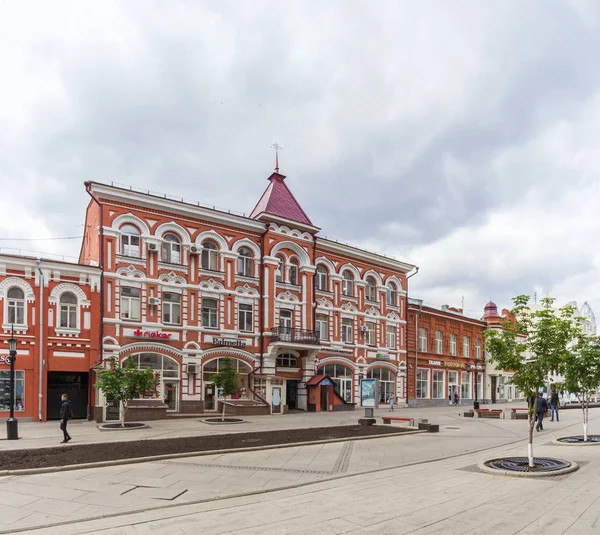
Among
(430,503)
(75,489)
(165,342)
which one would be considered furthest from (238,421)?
(430,503)

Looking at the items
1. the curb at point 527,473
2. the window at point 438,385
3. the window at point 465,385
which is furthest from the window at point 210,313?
the window at point 465,385

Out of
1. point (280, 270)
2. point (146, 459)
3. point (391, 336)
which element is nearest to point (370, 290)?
point (391, 336)

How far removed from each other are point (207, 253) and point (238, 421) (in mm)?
11001

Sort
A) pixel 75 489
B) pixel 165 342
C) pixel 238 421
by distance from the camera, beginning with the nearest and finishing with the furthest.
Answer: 1. pixel 75 489
2. pixel 238 421
3. pixel 165 342

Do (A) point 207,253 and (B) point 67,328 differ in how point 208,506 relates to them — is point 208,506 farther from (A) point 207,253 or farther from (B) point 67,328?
(A) point 207,253

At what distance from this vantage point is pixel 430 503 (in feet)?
30.8

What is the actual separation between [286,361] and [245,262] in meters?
7.27

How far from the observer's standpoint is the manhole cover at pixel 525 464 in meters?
12.1

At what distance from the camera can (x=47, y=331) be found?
26.5 meters

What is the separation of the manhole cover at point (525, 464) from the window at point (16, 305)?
22.6 meters

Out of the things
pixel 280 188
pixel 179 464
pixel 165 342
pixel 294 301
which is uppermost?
pixel 280 188

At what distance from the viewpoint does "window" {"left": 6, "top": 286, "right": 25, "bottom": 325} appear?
2591 cm

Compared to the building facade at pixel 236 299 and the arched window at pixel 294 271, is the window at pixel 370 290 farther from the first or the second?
the arched window at pixel 294 271

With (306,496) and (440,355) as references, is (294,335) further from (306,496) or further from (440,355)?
(306,496)
